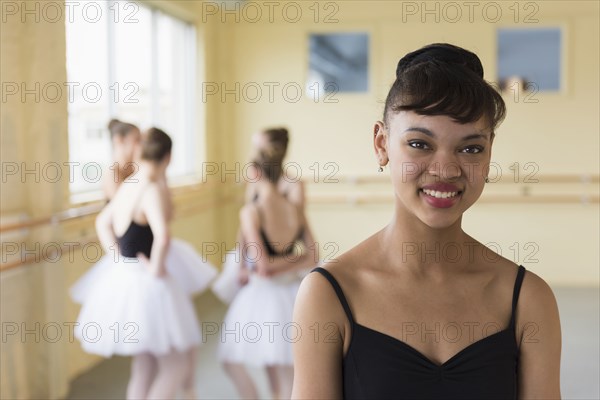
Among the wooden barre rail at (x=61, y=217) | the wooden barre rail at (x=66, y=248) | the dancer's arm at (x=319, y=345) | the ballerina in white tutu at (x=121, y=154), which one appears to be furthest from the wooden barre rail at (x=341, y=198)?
the dancer's arm at (x=319, y=345)

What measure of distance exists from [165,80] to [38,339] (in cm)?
270

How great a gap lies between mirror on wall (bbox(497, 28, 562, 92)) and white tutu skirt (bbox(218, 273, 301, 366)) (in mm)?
3337

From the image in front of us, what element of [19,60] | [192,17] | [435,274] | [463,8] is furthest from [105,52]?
[435,274]

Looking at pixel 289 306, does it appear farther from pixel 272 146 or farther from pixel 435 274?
pixel 435 274

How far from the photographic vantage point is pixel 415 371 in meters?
0.85

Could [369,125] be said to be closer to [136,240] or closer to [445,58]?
[136,240]

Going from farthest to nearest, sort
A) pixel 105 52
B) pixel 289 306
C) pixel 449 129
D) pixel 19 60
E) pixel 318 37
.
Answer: pixel 318 37, pixel 105 52, pixel 19 60, pixel 289 306, pixel 449 129

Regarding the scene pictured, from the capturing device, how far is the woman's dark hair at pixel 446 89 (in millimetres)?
833

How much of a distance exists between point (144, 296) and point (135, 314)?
8 centimetres

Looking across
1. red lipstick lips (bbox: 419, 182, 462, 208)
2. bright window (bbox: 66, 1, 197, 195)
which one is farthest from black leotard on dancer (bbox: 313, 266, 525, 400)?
bright window (bbox: 66, 1, 197, 195)

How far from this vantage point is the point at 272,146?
→ 3031mm

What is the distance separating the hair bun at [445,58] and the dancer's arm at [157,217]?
6.58 ft

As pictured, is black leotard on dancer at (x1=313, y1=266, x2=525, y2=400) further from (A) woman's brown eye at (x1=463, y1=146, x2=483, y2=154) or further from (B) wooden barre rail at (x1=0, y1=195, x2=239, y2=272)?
(B) wooden barre rail at (x1=0, y1=195, x2=239, y2=272)

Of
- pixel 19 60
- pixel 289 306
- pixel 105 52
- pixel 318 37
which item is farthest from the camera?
pixel 318 37
